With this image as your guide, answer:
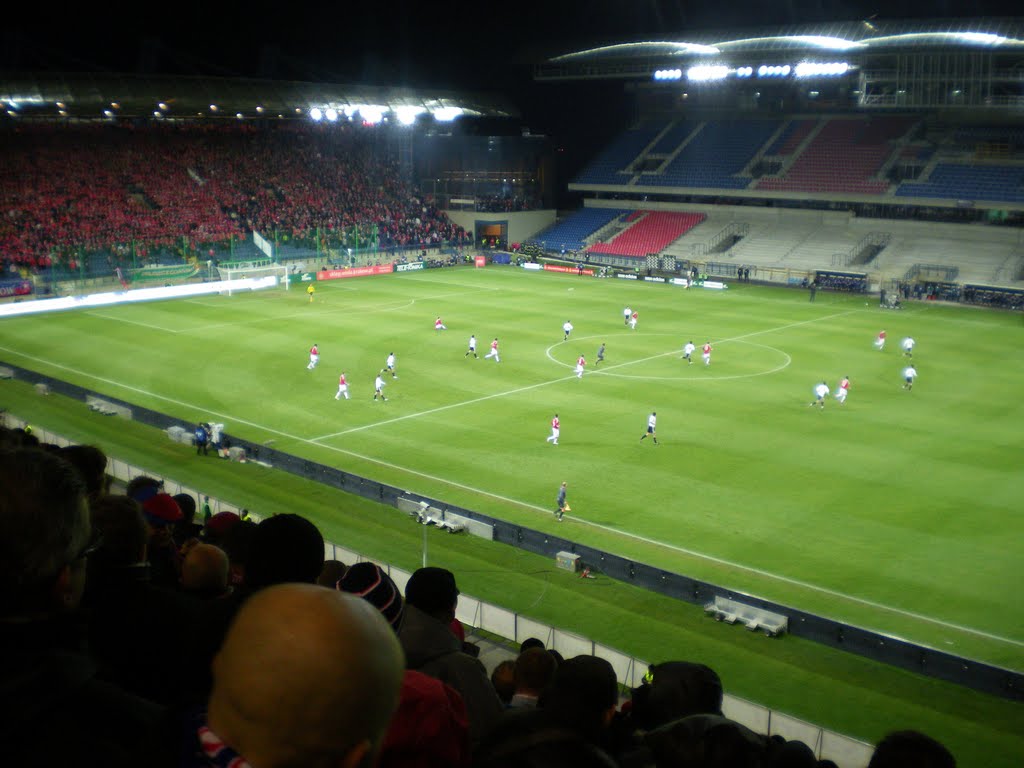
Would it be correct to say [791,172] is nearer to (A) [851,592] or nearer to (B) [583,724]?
(A) [851,592]

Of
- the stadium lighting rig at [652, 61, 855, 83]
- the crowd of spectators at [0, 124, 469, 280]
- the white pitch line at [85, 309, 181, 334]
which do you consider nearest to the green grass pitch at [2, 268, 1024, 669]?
the white pitch line at [85, 309, 181, 334]

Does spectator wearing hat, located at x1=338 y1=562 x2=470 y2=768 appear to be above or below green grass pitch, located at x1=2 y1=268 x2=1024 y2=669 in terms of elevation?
above

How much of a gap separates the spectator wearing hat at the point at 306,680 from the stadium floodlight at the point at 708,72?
78251mm

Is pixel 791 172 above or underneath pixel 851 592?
above

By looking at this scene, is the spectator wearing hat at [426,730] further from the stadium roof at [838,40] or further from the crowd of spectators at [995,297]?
the stadium roof at [838,40]

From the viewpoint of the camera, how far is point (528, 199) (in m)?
92.9

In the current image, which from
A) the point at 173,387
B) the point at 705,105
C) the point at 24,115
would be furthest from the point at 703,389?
the point at 705,105

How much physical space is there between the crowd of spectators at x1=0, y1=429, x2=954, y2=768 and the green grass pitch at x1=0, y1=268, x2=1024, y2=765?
12198 mm

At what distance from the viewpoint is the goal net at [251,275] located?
63.9 m

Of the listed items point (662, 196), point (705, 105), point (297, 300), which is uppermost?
point (705, 105)

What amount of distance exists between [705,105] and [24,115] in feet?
194

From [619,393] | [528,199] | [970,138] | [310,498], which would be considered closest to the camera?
[310,498]

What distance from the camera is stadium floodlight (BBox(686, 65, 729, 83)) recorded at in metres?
74.7

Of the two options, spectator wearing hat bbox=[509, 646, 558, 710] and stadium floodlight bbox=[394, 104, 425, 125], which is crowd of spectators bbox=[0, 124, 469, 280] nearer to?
stadium floodlight bbox=[394, 104, 425, 125]
